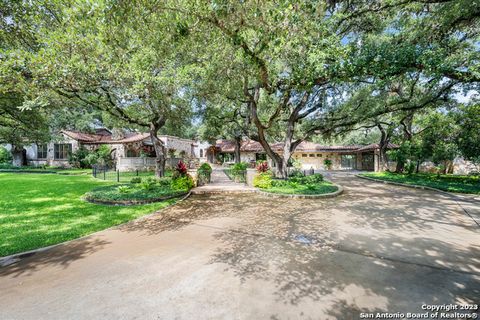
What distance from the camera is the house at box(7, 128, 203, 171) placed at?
22.5 meters

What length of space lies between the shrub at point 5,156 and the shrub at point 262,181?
32.2 m

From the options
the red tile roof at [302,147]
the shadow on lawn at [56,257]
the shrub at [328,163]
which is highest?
the red tile roof at [302,147]

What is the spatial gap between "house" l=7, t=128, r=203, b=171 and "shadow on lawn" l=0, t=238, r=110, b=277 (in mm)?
18811

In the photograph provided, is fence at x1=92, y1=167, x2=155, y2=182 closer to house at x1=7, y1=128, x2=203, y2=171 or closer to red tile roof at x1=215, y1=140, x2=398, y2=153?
house at x1=7, y1=128, x2=203, y2=171

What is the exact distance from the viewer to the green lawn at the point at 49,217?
16.7ft

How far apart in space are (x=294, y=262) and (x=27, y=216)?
27.3ft

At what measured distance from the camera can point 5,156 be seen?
85.4 feet

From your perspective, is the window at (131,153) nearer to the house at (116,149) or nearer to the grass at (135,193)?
the house at (116,149)

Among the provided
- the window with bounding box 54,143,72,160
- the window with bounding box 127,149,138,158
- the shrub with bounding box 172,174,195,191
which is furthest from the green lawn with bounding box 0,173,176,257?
the window with bounding box 54,143,72,160

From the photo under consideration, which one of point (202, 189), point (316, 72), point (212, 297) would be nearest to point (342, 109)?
point (316, 72)

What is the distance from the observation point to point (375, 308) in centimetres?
279

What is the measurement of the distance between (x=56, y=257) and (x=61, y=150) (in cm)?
2965

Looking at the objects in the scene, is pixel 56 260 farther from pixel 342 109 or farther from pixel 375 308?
pixel 342 109

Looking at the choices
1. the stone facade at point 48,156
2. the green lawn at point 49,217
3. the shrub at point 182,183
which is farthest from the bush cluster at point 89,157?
the shrub at point 182,183
